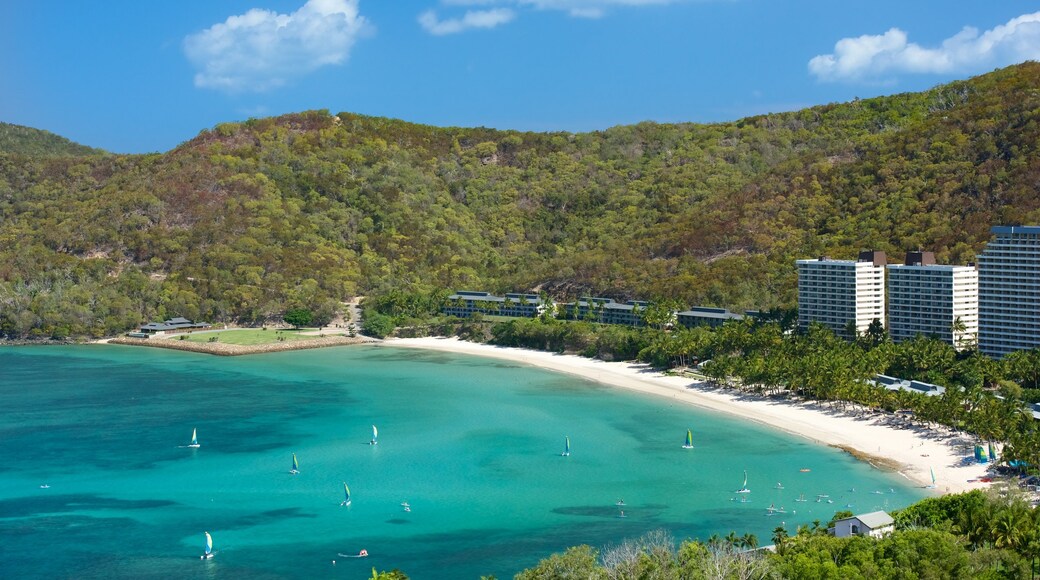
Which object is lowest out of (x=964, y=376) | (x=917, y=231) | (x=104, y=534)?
(x=104, y=534)

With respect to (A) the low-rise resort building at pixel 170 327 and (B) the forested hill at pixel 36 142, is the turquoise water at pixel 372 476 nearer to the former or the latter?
(A) the low-rise resort building at pixel 170 327

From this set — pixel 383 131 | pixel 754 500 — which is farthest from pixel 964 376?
pixel 383 131

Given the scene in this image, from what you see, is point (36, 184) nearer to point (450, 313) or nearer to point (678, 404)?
point (450, 313)

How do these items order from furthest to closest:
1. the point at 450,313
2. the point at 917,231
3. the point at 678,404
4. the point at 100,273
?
the point at 100,273 → the point at 450,313 → the point at 917,231 → the point at 678,404

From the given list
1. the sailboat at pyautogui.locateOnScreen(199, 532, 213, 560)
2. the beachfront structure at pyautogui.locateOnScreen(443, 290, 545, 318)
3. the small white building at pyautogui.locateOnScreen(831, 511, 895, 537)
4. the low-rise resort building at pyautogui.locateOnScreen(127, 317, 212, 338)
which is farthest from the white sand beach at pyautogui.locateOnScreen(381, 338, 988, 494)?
the low-rise resort building at pyautogui.locateOnScreen(127, 317, 212, 338)

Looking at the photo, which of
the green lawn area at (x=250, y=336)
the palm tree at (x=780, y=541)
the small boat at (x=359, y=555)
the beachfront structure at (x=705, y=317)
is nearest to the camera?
the palm tree at (x=780, y=541)

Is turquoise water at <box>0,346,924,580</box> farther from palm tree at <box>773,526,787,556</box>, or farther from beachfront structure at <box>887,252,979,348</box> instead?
beachfront structure at <box>887,252,979,348</box>

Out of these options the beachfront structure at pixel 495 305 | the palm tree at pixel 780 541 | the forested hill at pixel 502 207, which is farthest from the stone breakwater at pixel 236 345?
the palm tree at pixel 780 541

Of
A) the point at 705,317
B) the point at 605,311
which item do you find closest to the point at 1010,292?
the point at 705,317
